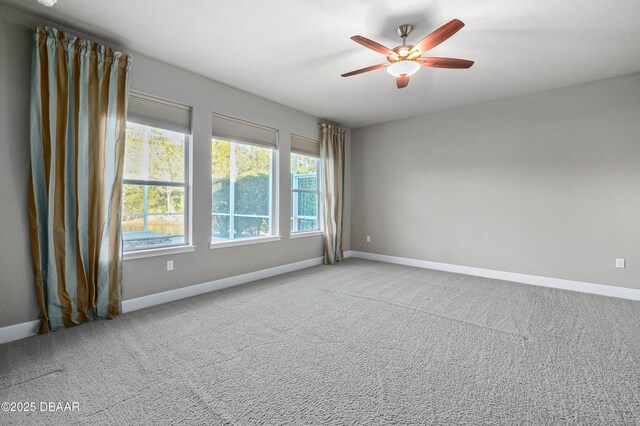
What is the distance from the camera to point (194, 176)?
3.63 m

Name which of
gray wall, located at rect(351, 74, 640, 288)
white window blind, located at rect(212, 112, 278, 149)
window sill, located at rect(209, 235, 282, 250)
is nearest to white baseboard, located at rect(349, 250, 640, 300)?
gray wall, located at rect(351, 74, 640, 288)

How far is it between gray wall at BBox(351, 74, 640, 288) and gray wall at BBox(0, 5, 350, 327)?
1.69 meters

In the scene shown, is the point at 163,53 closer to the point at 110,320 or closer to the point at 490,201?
the point at 110,320

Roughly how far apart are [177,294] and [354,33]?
11.0ft

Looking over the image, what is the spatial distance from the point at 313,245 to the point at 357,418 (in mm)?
3885

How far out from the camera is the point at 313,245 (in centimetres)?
545

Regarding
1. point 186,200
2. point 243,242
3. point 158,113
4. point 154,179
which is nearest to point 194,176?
point 186,200

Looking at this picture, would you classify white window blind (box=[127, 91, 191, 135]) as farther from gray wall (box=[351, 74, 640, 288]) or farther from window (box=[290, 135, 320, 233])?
gray wall (box=[351, 74, 640, 288])

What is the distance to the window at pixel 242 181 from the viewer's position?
4.10m

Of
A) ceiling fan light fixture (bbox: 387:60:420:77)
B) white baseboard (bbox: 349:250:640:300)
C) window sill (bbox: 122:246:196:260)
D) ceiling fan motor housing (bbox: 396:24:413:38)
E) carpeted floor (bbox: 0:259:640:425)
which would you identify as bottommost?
carpeted floor (bbox: 0:259:640:425)

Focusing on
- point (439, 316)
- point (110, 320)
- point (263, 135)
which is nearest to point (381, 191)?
point (263, 135)

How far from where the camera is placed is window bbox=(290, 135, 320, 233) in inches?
206

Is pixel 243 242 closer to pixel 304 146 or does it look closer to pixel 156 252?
pixel 156 252

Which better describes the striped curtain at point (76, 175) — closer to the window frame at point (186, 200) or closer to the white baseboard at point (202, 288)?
the white baseboard at point (202, 288)
